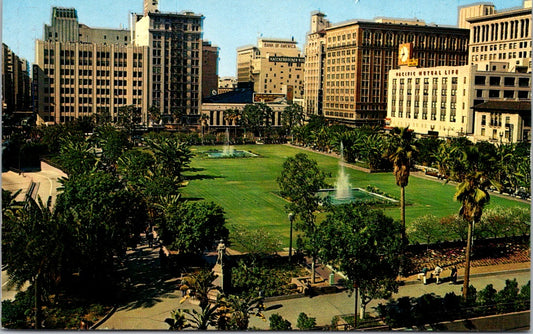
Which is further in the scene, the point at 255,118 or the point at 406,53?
the point at 255,118

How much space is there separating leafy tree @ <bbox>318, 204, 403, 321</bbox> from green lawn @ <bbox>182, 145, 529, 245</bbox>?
1993cm

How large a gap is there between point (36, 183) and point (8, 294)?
42471mm

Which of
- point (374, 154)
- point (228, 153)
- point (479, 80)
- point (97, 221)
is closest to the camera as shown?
point (97, 221)

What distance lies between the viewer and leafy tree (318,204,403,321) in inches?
1518

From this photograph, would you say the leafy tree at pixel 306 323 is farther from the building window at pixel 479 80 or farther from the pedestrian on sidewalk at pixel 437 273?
the building window at pixel 479 80

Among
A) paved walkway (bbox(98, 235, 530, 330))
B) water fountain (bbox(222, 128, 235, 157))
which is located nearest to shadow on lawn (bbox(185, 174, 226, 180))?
water fountain (bbox(222, 128, 235, 157))

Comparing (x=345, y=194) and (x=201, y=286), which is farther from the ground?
(x=345, y=194)

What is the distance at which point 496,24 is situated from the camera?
167125mm

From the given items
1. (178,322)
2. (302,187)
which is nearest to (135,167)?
(302,187)

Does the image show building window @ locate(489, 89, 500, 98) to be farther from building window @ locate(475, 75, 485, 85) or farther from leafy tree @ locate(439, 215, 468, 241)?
leafy tree @ locate(439, 215, 468, 241)

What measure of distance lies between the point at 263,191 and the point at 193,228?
42.1 m

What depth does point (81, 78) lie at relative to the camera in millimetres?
193625

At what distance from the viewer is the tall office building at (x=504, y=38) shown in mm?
154750

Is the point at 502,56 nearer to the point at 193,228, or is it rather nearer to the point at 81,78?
the point at 81,78
